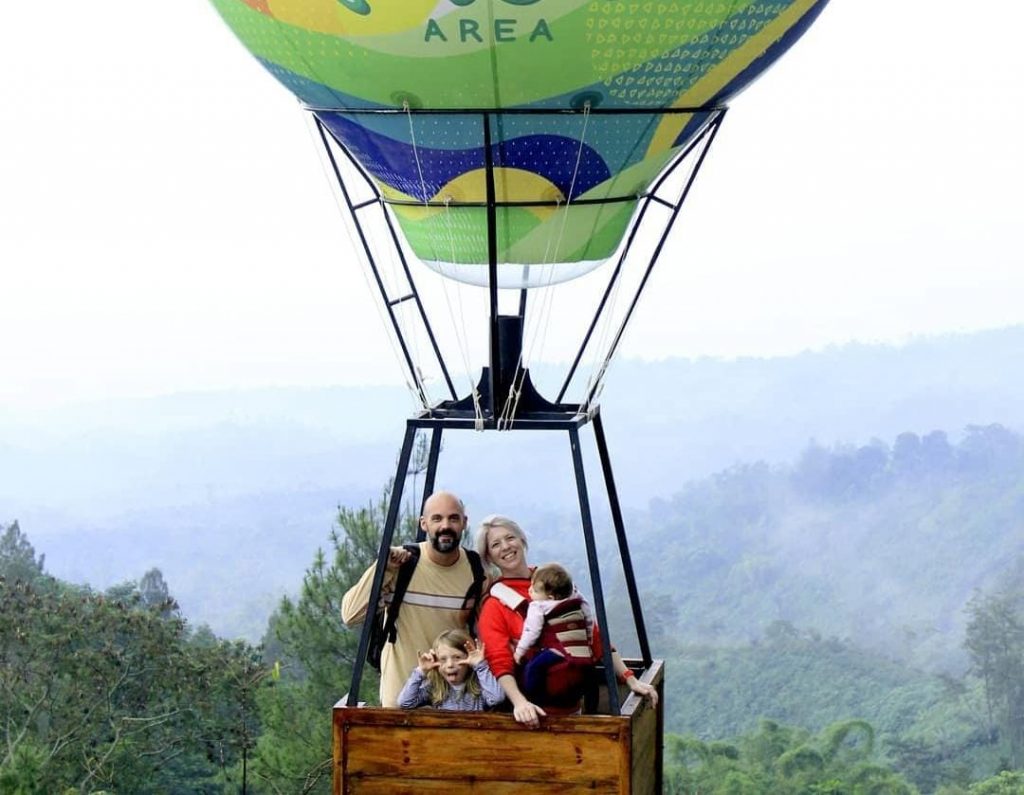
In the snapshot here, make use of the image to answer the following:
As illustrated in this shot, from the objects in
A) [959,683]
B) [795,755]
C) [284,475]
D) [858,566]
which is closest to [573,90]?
[795,755]

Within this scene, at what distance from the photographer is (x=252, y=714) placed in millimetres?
18328

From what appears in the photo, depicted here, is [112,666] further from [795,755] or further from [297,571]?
[297,571]

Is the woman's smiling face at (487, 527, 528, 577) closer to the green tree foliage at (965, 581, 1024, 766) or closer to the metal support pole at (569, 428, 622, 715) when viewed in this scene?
the metal support pole at (569, 428, 622, 715)

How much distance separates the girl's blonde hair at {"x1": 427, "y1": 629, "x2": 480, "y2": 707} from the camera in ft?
16.9

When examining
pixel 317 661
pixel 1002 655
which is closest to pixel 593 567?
pixel 317 661

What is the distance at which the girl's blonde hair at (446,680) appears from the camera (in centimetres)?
515

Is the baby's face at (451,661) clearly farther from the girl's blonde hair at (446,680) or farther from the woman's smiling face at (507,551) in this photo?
the woman's smiling face at (507,551)

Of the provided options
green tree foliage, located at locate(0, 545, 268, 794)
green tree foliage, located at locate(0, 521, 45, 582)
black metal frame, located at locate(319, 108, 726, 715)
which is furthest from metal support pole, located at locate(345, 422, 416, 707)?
green tree foliage, located at locate(0, 521, 45, 582)

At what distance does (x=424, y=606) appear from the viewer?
543cm

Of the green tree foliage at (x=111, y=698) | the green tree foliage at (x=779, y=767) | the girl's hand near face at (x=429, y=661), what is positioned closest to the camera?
the girl's hand near face at (x=429, y=661)

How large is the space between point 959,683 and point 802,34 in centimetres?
1851

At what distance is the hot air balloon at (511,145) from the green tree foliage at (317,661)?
11438 mm

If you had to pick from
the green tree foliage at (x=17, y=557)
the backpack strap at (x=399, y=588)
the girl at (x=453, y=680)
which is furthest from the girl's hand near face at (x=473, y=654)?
the green tree foliage at (x=17, y=557)

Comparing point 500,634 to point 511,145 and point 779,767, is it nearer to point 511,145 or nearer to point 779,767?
point 511,145
